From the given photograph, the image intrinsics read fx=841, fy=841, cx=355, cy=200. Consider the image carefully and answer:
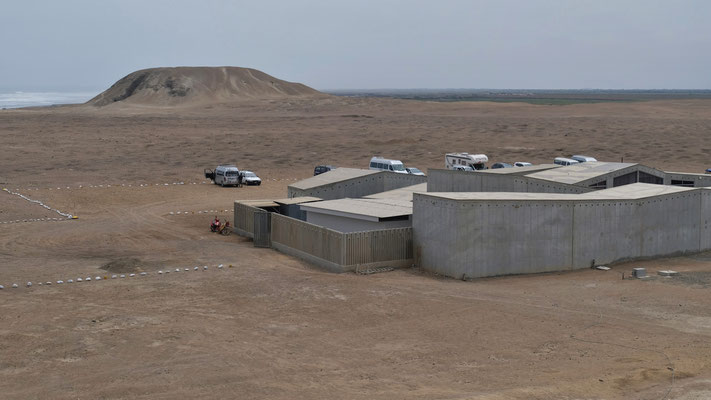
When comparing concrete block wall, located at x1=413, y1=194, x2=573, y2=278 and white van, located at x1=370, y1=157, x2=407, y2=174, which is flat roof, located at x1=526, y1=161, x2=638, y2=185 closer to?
concrete block wall, located at x1=413, y1=194, x2=573, y2=278

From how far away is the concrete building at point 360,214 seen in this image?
28562 millimetres

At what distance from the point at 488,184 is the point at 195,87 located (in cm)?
12233

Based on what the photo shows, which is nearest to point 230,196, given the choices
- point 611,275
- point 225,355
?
point 611,275

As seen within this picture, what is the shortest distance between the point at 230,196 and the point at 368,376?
1251 inches

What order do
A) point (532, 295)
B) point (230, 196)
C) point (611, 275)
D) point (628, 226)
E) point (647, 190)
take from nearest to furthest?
point (532, 295) < point (611, 275) < point (628, 226) < point (647, 190) < point (230, 196)

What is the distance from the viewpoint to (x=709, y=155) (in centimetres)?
6556

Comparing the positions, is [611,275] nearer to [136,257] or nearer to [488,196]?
[488,196]

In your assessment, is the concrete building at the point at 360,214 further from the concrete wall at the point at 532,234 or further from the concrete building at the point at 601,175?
the concrete building at the point at 601,175

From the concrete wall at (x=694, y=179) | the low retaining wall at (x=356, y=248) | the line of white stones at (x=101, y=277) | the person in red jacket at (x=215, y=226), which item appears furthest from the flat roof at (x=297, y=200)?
the concrete wall at (x=694, y=179)

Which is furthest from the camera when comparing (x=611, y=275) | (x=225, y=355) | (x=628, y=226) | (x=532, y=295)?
(x=628, y=226)

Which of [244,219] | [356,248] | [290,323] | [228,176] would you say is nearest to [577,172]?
[356,248]

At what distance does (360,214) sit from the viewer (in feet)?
95.3

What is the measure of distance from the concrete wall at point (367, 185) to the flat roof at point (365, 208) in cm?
482

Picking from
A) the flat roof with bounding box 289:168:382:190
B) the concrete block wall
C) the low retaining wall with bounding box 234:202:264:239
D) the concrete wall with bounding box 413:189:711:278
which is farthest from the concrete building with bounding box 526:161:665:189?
the low retaining wall with bounding box 234:202:264:239
